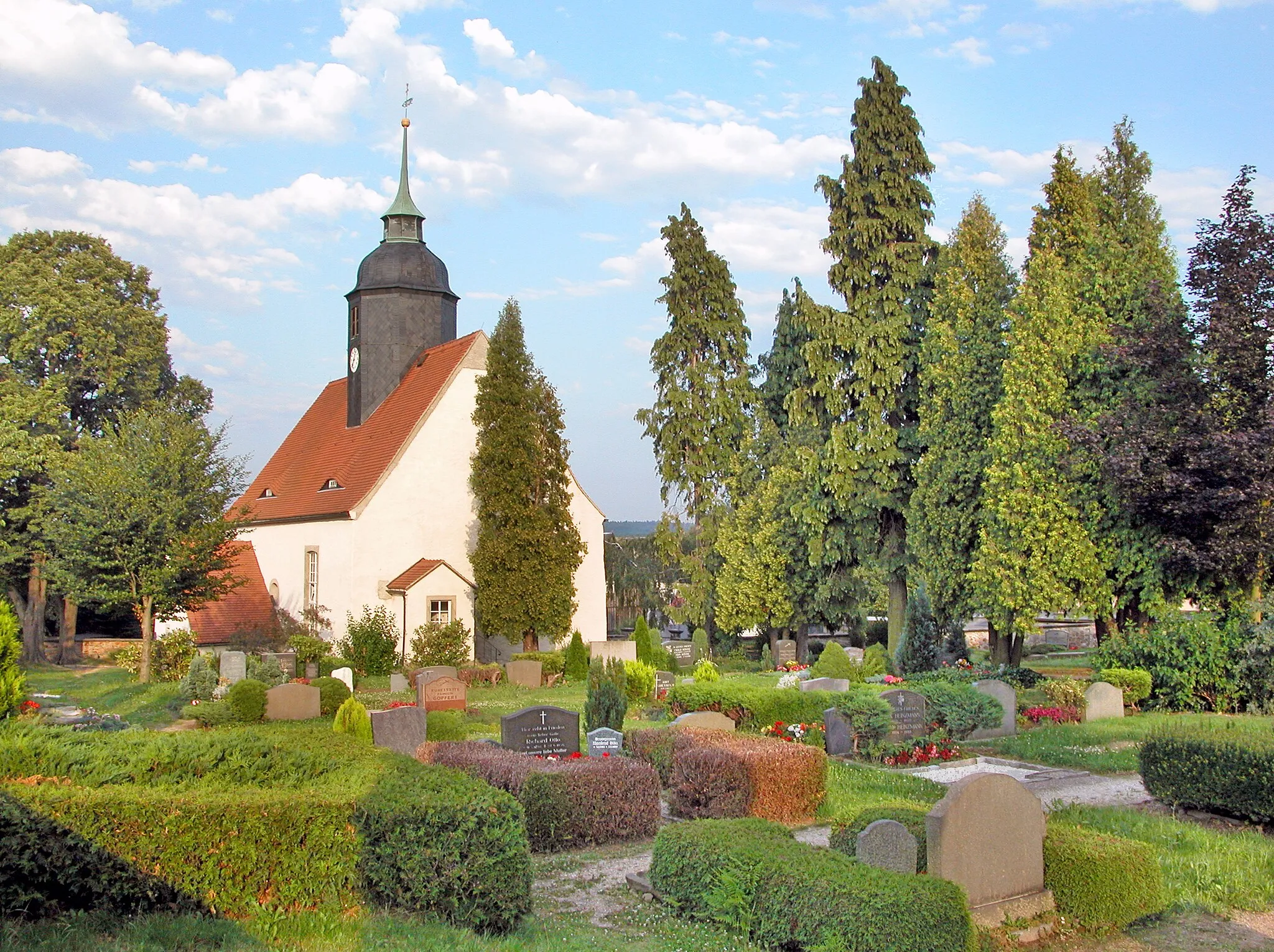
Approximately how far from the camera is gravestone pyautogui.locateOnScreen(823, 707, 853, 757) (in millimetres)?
15352

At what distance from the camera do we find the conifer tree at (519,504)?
94.6 ft

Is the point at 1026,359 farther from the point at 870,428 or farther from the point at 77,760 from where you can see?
the point at 77,760

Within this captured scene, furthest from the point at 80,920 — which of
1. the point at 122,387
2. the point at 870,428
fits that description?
the point at 122,387

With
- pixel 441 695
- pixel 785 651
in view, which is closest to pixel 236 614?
pixel 441 695

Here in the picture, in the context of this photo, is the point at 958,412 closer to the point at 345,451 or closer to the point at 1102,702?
the point at 1102,702

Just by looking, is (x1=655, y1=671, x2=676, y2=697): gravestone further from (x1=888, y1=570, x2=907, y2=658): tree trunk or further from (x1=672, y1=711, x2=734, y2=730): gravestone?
(x1=672, y1=711, x2=734, y2=730): gravestone

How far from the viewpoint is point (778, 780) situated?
11367 millimetres

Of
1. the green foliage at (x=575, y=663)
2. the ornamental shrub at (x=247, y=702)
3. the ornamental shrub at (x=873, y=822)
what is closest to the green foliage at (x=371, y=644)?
the green foliage at (x=575, y=663)

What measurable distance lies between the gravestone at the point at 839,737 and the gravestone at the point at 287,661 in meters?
15.0

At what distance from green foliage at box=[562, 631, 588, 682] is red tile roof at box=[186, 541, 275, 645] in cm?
912

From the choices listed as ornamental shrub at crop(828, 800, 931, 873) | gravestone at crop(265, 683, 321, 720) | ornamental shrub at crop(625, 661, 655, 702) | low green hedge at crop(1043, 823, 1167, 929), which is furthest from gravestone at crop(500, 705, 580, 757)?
ornamental shrub at crop(625, 661, 655, 702)

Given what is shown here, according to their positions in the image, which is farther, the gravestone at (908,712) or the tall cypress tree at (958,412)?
the tall cypress tree at (958,412)

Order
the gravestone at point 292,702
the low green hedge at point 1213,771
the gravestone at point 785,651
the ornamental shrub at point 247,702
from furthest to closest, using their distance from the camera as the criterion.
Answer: the gravestone at point 785,651, the gravestone at point 292,702, the ornamental shrub at point 247,702, the low green hedge at point 1213,771

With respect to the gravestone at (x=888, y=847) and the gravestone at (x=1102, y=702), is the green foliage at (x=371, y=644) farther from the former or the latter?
the gravestone at (x=888, y=847)
